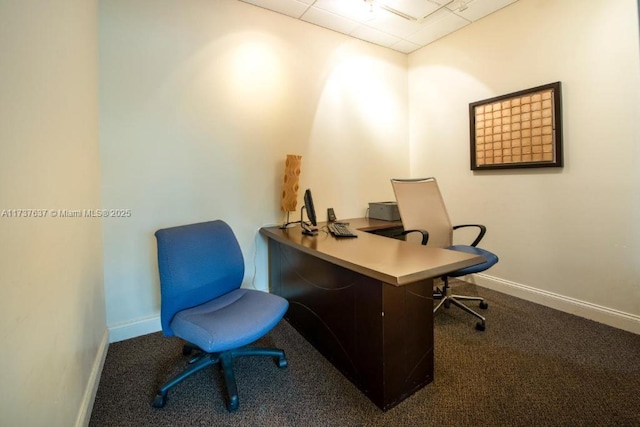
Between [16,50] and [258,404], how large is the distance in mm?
1727

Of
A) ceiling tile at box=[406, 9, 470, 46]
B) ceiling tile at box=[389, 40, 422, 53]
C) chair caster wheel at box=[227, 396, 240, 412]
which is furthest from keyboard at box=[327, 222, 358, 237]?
ceiling tile at box=[389, 40, 422, 53]

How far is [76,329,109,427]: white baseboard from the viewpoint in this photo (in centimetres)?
128

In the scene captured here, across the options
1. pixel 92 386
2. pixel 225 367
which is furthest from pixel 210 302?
pixel 92 386

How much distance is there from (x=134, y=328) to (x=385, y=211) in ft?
8.06

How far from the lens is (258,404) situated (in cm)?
145

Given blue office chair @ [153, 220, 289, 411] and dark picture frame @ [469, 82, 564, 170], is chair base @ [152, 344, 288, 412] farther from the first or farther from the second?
dark picture frame @ [469, 82, 564, 170]

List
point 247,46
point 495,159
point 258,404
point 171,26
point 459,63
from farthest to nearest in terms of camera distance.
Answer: point 459,63 → point 495,159 → point 247,46 → point 171,26 → point 258,404

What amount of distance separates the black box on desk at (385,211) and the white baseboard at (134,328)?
89.5 inches

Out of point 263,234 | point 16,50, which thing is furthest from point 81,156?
point 263,234

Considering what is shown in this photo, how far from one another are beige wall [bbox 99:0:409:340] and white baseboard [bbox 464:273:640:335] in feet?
5.25

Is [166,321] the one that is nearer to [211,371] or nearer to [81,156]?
[211,371]

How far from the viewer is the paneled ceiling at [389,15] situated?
2521 millimetres

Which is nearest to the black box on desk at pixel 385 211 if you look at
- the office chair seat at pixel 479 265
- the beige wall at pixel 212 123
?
the beige wall at pixel 212 123

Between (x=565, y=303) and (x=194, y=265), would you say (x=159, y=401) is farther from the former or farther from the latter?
(x=565, y=303)
